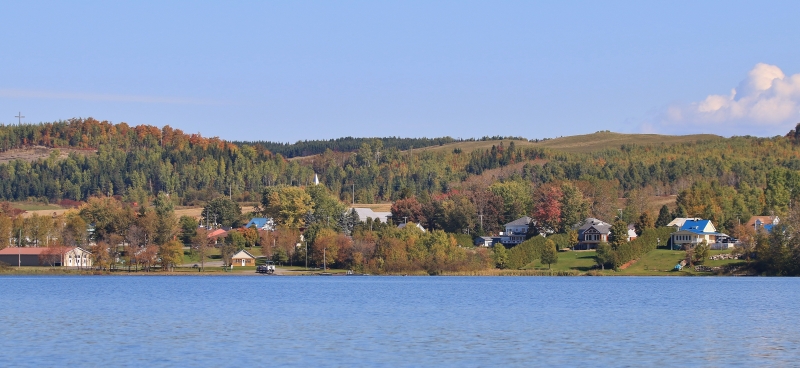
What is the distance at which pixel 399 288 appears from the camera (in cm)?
8350

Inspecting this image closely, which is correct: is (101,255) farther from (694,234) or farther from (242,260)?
(694,234)

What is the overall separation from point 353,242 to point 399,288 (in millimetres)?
39174

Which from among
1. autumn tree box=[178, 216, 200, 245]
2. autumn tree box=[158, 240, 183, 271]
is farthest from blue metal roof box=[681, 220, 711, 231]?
autumn tree box=[178, 216, 200, 245]

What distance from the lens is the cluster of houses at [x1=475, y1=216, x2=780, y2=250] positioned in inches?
5022

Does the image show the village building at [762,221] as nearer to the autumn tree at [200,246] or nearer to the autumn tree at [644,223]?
the autumn tree at [644,223]

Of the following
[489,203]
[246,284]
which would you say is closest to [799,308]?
[246,284]

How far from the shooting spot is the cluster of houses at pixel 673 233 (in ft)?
419

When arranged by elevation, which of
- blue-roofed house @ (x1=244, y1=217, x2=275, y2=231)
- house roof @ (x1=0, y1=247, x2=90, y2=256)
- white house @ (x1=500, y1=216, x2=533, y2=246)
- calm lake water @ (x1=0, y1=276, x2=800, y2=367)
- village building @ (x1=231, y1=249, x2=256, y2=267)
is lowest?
calm lake water @ (x1=0, y1=276, x2=800, y2=367)

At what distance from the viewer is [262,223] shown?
167875 millimetres

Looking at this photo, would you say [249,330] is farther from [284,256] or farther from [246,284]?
[284,256]

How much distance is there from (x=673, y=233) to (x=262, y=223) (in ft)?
228

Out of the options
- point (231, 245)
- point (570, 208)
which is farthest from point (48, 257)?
point (570, 208)

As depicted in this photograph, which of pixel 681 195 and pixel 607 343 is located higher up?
pixel 681 195

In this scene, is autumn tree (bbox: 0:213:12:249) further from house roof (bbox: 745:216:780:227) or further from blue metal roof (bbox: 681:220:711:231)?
house roof (bbox: 745:216:780:227)
